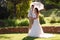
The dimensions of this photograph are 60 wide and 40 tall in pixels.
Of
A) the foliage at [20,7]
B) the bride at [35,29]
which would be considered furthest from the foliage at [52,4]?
the bride at [35,29]

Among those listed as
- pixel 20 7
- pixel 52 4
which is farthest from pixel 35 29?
pixel 52 4

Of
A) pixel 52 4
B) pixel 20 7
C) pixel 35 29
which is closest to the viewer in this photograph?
pixel 35 29

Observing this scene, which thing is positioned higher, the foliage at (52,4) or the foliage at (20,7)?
the foliage at (52,4)

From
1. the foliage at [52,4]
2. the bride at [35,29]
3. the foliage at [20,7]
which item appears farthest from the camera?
the foliage at [52,4]

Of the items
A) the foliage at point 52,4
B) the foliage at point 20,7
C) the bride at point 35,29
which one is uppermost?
the foliage at point 52,4

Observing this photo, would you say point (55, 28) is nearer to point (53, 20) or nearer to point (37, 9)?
point (37, 9)

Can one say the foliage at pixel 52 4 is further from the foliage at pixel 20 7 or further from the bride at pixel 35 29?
the bride at pixel 35 29

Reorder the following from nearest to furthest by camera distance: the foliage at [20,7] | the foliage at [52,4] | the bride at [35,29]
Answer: the bride at [35,29]
the foliage at [20,7]
the foliage at [52,4]

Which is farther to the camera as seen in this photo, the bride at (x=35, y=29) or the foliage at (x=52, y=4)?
the foliage at (x=52, y=4)

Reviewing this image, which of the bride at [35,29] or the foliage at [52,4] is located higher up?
the foliage at [52,4]

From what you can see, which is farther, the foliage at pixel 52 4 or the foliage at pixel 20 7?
the foliage at pixel 52 4

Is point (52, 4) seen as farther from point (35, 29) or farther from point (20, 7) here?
point (35, 29)

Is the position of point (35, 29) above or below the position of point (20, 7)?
below

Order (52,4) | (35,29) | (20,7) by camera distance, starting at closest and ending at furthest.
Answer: (35,29), (20,7), (52,4)
